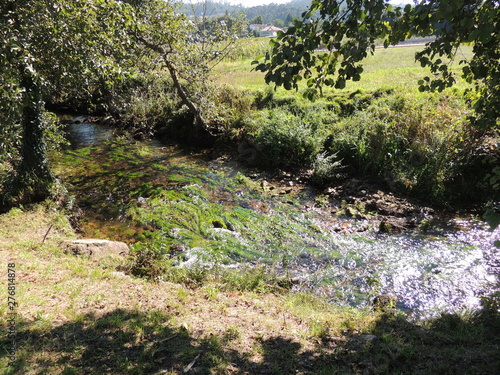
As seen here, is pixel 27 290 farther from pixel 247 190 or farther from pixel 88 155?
pixel 88 155

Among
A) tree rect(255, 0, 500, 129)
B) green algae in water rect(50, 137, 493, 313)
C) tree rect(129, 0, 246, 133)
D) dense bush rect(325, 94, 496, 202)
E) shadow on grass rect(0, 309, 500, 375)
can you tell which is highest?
tree rect(129, 0, 246, 133)

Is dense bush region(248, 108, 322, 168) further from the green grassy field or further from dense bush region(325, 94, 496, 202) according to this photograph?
the green grassy field

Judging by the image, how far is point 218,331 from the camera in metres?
4.27

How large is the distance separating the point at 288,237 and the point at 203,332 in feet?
14.0

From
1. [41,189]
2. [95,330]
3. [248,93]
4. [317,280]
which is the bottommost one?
[317,280]

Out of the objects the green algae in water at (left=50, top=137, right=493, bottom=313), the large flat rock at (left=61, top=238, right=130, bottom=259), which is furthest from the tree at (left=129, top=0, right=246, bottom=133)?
the large flat rock at (left=61, top=238, right=130, bottom=259)

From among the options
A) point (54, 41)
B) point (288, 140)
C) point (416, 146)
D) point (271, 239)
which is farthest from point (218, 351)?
point (288, 140)

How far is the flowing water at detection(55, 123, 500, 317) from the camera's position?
6.21m

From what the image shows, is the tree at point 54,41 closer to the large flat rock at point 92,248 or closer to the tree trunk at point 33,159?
the tree trunk at point 33,159

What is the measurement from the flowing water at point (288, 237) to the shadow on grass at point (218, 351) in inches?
62.7

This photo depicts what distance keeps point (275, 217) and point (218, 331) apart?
514 cm

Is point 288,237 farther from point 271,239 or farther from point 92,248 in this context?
point 92,248

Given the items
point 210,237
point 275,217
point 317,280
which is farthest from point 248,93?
point 317,280

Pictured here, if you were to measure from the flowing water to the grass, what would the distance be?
3.17 feet
